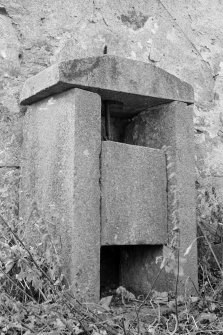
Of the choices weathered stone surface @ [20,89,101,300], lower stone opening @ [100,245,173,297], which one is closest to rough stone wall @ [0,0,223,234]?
weathered stone surface @ [20,89,101,300]

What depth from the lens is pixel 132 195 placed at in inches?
119

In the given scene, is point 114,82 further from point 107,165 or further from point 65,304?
point 65,304

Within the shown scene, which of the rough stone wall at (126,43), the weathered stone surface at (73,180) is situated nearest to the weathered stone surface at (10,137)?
the rough stone wall at (126,43)

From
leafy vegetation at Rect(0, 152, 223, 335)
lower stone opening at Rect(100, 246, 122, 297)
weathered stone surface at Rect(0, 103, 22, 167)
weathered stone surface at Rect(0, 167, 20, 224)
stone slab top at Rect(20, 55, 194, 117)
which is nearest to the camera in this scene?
leafy vegetation at Rect(0, 152, 223, 335)

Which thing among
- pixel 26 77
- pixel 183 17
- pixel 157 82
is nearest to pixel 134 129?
pixel 157 82

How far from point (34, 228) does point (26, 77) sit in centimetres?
110

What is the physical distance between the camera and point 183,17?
4367 mm

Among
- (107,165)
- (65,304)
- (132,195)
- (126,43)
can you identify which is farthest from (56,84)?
(126,43)

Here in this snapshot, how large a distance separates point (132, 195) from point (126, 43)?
1518 millimetres

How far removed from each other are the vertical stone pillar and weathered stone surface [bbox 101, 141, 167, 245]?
0.32 feet

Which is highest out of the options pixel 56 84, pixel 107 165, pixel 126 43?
pixel 126 43

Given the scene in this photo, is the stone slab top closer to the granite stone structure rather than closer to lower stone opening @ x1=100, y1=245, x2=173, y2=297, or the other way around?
the granite stone structure

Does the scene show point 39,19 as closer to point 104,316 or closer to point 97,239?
point 97,239

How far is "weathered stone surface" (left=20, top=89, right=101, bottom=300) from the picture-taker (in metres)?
2.74
